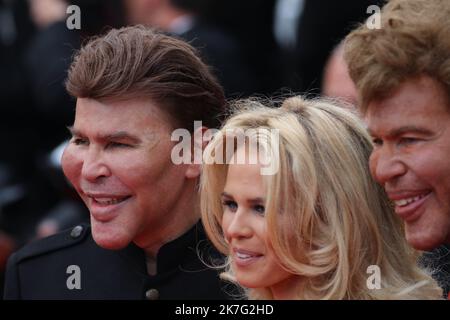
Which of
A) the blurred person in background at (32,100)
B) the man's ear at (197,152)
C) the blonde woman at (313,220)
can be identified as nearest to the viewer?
the blonde woman at (313,220)

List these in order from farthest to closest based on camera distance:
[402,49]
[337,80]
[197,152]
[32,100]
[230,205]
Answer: [32,100] → [337,80] → [197,152] → [230,205] → [402,49]

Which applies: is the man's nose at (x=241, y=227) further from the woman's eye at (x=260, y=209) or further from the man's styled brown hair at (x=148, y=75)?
the man's styled brown hair at (x=148, y=75)

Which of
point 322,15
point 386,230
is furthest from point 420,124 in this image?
point 322,15

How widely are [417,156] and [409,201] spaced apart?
0.51 feet

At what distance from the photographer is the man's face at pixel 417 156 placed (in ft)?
12.0

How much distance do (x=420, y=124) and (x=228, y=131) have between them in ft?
2.49

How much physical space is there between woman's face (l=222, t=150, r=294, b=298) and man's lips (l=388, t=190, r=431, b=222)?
0.43m

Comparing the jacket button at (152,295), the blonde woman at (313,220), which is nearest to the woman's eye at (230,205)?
the blonde woman at (313,220)

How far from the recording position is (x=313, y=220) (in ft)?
12.8

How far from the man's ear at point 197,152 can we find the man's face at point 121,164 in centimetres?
10

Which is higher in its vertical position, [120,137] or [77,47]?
[77,47]

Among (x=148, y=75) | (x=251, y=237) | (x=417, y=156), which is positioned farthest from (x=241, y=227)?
(x=148, y=75)

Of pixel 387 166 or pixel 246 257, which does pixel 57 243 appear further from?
pixel 387 166

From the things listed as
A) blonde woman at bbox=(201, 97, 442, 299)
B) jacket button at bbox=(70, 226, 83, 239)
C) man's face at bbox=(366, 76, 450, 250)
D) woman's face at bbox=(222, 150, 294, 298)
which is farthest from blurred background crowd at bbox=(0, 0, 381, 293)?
man's face at bbox=(366, 76, 450, 250)
